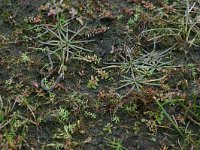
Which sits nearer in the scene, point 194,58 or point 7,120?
point 7,120

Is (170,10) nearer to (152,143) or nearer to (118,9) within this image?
(118,9)

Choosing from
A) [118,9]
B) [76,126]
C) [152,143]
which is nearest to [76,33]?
[118,9]

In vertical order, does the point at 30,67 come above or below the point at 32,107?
above

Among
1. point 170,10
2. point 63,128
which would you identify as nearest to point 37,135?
point 63,128

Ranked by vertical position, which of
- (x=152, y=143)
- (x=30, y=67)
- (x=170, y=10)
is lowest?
(x=152, y=143)

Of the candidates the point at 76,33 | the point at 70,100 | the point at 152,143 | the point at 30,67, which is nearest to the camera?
the point at 152,143

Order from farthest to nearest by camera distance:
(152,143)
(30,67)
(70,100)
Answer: (30,67) → (70,100) → (152,143)
